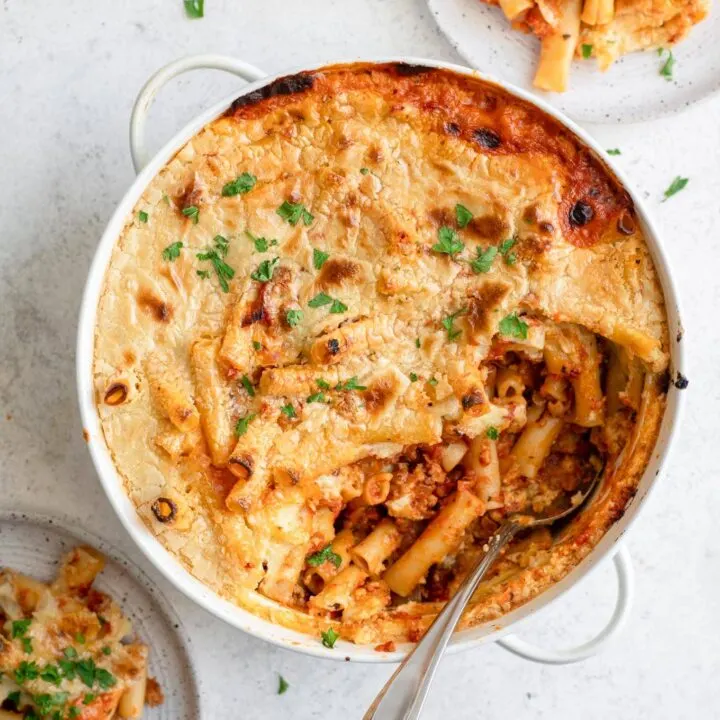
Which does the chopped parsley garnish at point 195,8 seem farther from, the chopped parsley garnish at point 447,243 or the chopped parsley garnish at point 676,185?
the chopped parsley garnish at point 676,185

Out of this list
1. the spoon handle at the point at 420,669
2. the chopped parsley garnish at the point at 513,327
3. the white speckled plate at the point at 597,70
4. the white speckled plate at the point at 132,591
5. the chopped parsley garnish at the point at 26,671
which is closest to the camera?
the spoon handle at the point at 420,669

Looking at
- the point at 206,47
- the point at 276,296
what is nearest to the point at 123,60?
the point at 206,47

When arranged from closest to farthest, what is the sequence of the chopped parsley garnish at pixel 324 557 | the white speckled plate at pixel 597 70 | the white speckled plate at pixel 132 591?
the chopped parsley garnish at pixel 324 557
the white speckled plate at pixel 132 591
the white speckled plate at pixel 597 70

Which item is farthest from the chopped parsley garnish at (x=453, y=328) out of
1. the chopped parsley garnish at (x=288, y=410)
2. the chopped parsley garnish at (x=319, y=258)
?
the chopped parsley garnish at (x=288, y=410)

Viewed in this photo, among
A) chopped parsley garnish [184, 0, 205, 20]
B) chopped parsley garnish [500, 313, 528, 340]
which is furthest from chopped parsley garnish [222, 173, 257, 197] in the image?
chopped parsley garnish [184, 0, 205, 20]

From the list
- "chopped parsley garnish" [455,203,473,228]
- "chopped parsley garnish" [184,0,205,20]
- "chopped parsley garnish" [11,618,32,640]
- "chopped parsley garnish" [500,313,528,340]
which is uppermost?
"chopped parsley garnish" [184,0,205,20]

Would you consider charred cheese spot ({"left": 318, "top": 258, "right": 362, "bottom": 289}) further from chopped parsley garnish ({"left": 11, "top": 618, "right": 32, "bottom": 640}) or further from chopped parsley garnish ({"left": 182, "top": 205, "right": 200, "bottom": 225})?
chopped parsley garnish ({"left": 11, "top": 618, "right": 32, "bottom": 640})
